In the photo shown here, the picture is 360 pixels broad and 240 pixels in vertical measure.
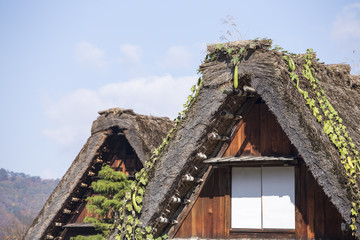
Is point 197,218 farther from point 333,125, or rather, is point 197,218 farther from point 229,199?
point 333,125

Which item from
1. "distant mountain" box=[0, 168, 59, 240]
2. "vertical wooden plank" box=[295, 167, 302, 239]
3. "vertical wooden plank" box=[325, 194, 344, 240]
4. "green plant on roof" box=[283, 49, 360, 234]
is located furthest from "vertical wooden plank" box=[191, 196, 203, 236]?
"distant mountain" box=[0, 168, 59, 240]

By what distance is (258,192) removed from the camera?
9680 millimetres

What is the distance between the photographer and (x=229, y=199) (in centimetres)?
988

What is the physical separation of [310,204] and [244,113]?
1.77m

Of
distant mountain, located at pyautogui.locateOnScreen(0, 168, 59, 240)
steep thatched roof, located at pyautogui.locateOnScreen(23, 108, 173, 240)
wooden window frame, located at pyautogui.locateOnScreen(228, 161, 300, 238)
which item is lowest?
wooden window frame, located at pyautogui.locateOnScreen(228, 161, 300, 238)

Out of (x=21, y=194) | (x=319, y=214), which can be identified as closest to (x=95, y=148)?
(x=319, y=214)

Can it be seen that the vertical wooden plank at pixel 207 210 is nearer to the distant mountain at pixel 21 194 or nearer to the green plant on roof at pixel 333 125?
the green plant on roof at pixel 333 125

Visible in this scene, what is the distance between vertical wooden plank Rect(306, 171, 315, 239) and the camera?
9.19 metres

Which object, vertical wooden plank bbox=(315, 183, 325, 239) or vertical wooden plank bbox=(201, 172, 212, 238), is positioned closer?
vertical wooden plank bbox=(315, 183, 325, 239)

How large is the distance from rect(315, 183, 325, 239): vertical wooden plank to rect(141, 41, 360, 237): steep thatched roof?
2.84 ft

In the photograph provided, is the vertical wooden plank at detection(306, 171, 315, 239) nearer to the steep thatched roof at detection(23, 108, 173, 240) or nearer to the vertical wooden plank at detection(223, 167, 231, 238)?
the vertical wooden plank at detection(223, 167, 231, 238)

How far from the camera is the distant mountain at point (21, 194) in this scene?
4966 cm

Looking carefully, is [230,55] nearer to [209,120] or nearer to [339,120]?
[209,120]

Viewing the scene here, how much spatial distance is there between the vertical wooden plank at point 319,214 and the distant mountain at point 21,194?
39.0 meters
